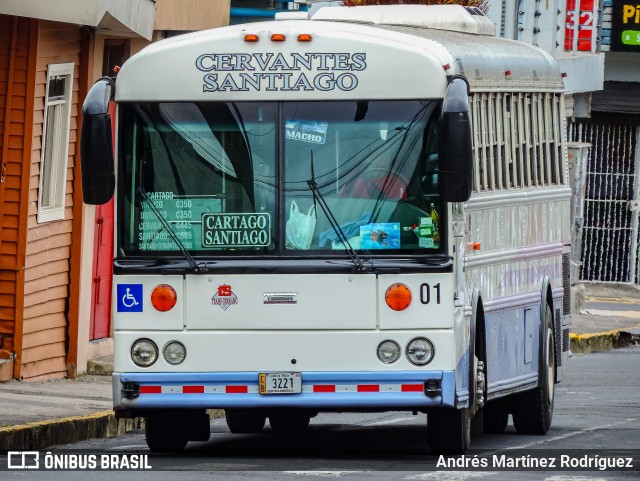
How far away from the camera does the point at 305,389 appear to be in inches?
500

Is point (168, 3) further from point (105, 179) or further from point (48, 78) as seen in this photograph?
point (105, 179)

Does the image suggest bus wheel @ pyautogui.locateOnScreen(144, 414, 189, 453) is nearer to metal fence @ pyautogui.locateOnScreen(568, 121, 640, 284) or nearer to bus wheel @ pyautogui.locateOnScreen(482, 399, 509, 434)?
bus wheel @ pyautogui.locateOnScreen(482, 399, 509, 434)

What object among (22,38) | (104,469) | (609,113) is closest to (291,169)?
(104,469)

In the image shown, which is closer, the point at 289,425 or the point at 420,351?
the point at 420,351

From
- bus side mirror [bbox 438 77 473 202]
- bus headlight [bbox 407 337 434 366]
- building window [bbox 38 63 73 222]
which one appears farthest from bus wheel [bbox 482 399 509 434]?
building window [bbox 38 63 73 222]

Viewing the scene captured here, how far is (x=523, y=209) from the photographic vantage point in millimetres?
15406

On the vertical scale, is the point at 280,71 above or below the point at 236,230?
above

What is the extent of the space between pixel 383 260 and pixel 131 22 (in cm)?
783

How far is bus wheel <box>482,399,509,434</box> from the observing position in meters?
16.1

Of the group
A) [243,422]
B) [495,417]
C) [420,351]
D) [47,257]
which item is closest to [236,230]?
[420,351]

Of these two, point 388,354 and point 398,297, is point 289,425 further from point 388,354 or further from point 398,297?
point 398,297

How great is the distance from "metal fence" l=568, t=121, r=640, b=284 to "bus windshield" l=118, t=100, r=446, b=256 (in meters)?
21.3

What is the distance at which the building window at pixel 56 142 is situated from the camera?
1956 cm

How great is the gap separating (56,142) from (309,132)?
7.58 meters
